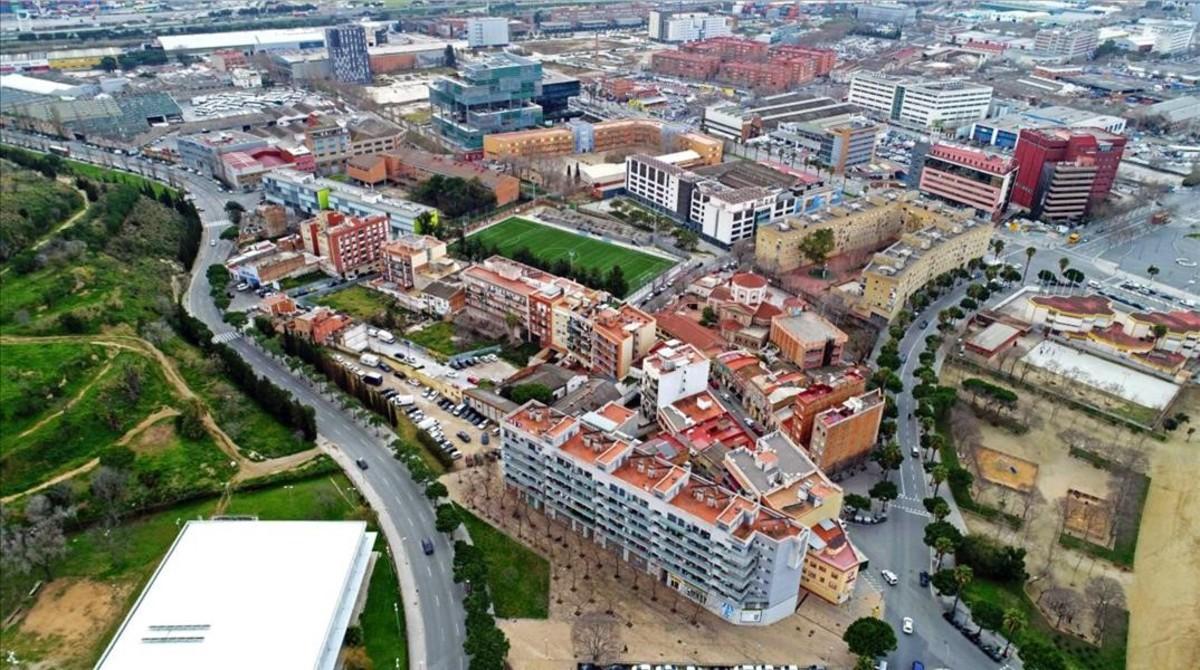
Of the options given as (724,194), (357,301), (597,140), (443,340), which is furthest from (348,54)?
(443,340)

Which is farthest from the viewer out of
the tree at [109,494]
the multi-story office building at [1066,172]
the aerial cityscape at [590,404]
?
the multi-story office building at [1066,172]

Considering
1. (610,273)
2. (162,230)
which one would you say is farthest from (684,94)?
(162,230)

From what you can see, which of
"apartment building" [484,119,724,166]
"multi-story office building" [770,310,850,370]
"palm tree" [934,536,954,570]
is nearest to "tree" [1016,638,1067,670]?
"palm tree" [934,536,954,570]

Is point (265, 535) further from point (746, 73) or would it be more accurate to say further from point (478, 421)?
point (746, 73)

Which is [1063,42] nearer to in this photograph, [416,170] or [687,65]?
[687,65]

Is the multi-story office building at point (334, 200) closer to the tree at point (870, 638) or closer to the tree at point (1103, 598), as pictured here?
the tree at point (870, 638)

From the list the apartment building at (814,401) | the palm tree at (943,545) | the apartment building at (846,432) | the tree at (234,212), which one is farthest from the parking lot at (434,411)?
the tree at (234,212)
